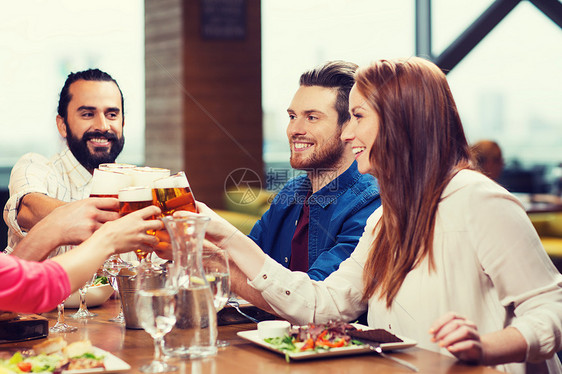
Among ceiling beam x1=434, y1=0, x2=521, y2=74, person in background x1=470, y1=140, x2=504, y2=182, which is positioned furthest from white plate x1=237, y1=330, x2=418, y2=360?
person in background x1=470, y1=140, x2=504, y2=182

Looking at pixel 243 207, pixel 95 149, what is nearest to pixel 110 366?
pixel 95 149

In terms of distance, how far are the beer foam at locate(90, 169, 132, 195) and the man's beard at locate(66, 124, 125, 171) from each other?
1.16 meters

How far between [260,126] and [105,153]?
2.84 meters

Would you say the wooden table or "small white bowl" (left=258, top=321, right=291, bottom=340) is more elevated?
"small white bowl" (left=258, top=321, right=291, bottom=340)

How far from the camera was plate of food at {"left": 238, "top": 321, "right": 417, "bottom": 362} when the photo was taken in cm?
121

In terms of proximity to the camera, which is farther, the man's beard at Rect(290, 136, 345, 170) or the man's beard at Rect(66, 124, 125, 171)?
the man's beard at Rect(66, 124, 125, 171)

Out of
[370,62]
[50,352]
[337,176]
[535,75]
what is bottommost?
[50,352]

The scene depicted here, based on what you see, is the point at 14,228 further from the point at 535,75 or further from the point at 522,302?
the point at 535,75

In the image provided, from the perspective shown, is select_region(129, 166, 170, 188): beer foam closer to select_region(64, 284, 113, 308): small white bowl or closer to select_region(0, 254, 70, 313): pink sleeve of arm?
select_region(0, 254, 70, 313): pink sleeve of arm

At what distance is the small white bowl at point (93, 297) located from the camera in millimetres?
1814

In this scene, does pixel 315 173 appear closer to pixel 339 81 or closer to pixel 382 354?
pixel 339 81

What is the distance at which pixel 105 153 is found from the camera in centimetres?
266

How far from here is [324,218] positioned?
7.13 ft

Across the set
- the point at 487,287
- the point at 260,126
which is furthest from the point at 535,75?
the point at 487,287
